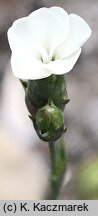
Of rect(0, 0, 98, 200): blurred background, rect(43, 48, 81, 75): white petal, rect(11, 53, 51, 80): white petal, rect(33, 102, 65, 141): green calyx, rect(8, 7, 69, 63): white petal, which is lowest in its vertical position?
rect(0, 0, 98, 200): blurred background

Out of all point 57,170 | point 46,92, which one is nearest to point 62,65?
point 46,92

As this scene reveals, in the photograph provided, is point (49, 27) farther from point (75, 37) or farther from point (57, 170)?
point (57, 170)

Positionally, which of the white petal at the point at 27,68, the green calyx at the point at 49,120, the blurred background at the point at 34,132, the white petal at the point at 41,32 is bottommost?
the blurred background at the point at 34,132

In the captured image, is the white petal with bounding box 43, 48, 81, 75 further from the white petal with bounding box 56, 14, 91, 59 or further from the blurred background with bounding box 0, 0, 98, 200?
the blurred background with bounding box 0, 0, 98, 200

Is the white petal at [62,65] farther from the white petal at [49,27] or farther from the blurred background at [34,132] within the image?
the blurred background at [34,132]

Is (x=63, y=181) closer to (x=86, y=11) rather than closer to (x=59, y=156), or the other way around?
(x=59, y=156)

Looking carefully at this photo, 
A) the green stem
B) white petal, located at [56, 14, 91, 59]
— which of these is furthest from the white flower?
the green stem

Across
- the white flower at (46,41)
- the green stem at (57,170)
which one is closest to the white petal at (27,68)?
the white flower at (46,41)
